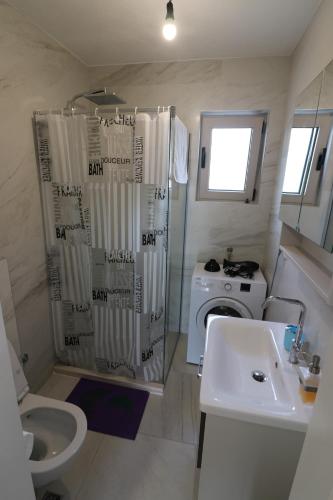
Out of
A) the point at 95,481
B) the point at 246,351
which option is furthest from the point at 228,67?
the point at 95,481

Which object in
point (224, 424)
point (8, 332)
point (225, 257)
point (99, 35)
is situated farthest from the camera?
point (225, 257)

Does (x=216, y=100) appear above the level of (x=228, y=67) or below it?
below

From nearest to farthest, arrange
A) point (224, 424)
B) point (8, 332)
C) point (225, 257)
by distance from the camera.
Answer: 1. point (224, 424)
2. point (8, 332)
3. point (225, 257)

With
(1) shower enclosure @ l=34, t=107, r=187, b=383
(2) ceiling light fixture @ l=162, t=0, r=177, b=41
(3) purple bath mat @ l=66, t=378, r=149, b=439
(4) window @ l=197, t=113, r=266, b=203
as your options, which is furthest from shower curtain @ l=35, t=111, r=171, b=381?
(4) window @ l=197, t=113, r=266, b=203

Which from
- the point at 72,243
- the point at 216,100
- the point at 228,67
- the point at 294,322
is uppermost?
the point at 228,67

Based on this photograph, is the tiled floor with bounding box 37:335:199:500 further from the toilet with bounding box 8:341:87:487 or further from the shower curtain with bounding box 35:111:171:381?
the shower curtain with bounding box 35:111:171:381

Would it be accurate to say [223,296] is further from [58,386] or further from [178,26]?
[178,26]

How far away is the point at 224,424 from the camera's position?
938mm

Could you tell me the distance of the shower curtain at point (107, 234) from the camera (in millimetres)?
1552

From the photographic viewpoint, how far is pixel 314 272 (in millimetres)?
1146

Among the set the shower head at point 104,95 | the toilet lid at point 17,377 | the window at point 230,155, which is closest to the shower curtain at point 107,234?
the shower head at point 104,95

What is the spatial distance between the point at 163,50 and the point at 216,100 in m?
0.55

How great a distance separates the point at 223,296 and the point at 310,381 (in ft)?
3.61

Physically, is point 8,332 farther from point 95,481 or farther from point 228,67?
point 228,67
